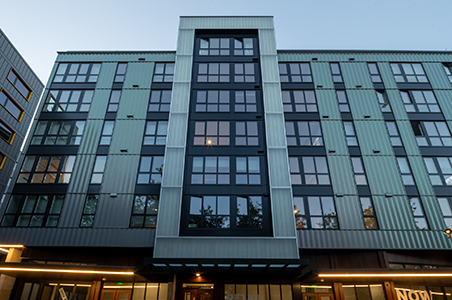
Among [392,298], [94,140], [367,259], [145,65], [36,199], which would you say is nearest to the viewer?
[392,298]

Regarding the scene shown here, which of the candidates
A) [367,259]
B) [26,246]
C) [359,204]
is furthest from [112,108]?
[367,259]

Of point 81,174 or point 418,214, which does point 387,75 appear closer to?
point 418,214

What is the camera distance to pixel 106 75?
74.8 ft

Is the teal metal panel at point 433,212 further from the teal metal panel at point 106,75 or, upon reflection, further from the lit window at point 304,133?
the teal metal panel at point 106,75

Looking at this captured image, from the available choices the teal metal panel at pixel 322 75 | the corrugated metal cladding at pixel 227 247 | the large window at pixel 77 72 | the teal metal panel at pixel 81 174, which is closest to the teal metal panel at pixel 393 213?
the corrugated metal cladding at pixel 227 247

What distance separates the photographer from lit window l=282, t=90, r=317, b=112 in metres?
21.3

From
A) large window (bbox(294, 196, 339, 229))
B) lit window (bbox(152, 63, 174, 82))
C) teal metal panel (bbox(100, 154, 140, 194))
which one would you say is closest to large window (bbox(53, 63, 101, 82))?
lit window (bbox(152, 63, 174, 82))

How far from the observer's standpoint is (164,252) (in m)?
15.8

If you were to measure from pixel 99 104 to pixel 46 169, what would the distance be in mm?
6050

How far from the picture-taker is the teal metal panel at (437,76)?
73.8ft

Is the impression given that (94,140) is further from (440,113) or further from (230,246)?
(440,113)

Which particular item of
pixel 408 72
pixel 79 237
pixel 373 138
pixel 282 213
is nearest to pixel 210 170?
pixel 282 213

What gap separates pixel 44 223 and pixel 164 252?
8.25m

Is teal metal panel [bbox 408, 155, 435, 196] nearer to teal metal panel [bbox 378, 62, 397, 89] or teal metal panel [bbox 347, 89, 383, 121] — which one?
teal metal panel [bbox 347, 89, 383, 121]
